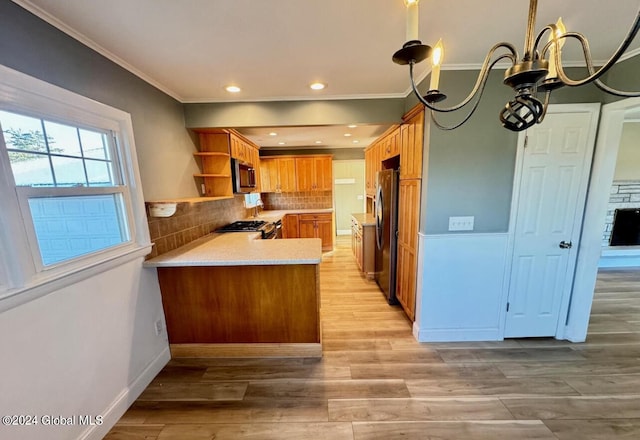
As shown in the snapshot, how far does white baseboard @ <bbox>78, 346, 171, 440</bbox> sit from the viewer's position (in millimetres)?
1422

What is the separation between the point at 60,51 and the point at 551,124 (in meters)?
3.38

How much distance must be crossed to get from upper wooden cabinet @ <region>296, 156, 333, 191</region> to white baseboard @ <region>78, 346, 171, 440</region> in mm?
3889

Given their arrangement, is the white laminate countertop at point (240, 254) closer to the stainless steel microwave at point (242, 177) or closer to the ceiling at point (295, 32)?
the stainless steel microwave at point (242, 177)

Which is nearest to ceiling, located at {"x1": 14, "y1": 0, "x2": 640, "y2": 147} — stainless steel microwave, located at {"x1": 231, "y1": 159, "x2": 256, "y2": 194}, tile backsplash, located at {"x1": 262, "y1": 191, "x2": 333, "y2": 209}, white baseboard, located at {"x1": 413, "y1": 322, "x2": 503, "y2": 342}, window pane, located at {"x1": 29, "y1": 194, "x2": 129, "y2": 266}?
window pane, located at {"x1": 29, "y1": 194, "x2": 129, "y2": 266}

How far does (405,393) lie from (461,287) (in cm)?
103

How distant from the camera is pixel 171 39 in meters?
1.48

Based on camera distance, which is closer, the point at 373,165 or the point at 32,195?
the point at 32,195

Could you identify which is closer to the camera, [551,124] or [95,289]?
[95,289]

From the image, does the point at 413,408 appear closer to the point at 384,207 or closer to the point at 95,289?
the point at 384,207

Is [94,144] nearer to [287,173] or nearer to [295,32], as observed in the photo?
[295,32]

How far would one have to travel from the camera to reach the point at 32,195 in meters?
1.18

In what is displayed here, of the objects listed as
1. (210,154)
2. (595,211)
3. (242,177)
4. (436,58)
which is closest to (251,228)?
(242,177)

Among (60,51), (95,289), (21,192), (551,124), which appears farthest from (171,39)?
(551,124)

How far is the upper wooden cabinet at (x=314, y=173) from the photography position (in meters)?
5.21
